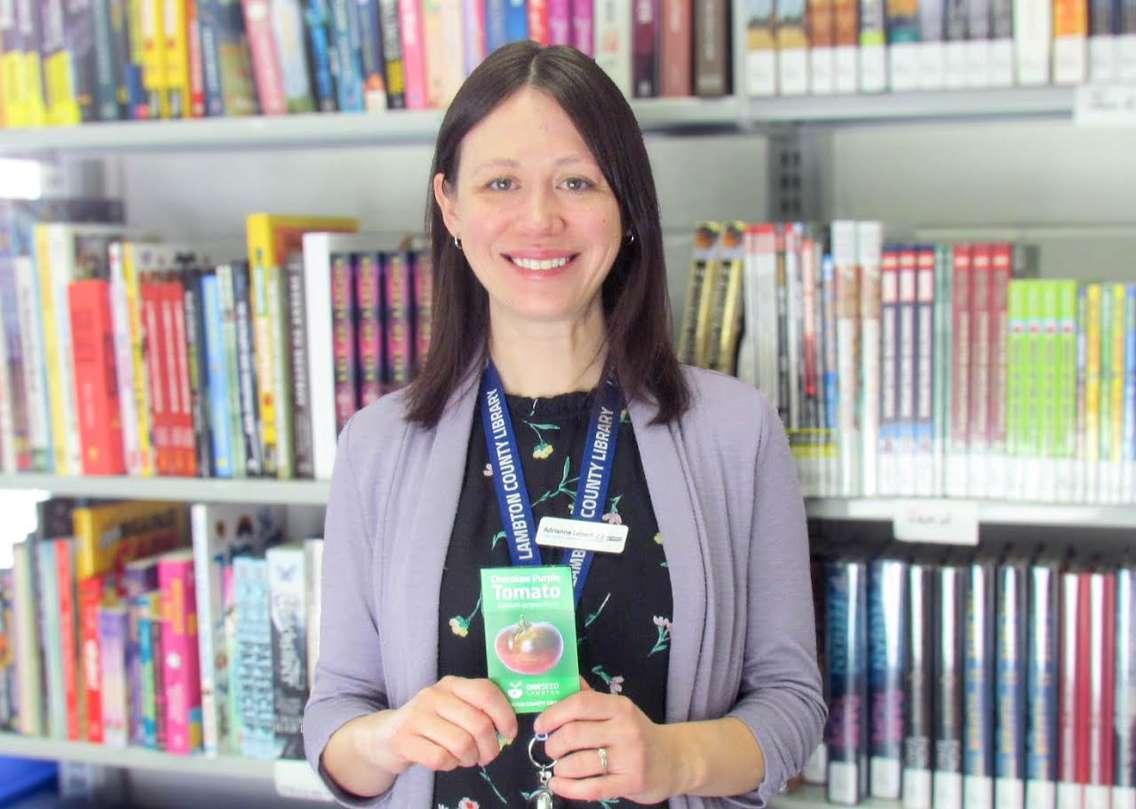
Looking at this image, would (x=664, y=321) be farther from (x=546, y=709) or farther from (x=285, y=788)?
(x=285, y=788)

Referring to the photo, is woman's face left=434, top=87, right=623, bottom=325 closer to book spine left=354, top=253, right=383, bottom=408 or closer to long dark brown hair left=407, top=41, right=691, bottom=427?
long dark brown hair left=407, top=41, right=691, bottom=427

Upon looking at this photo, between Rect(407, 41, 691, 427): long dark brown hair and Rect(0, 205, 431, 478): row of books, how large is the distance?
0.30m

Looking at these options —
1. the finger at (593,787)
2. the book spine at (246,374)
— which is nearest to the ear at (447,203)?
the book spine at (246,374)

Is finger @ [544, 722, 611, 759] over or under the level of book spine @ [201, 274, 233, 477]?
under

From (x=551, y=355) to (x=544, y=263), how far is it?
5.8 inches

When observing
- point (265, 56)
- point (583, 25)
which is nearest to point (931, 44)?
point (583, 25)

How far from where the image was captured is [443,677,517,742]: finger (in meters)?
1.37

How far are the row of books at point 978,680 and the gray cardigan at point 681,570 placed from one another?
0.94ft

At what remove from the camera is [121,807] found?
106 inches

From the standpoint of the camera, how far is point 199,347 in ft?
6.77

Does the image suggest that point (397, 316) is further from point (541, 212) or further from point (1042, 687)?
point (1042, 687)

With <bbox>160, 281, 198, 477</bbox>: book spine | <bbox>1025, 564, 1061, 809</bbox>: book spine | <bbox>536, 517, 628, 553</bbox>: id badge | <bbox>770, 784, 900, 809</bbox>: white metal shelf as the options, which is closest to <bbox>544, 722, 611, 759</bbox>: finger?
<bbox>536, 517, 628, 553</bbox>: id badge

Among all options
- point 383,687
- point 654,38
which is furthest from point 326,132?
point 383,687

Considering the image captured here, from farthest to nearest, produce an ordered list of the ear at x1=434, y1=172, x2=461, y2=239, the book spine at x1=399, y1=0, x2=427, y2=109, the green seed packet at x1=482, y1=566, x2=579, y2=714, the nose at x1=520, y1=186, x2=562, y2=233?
the book spine at x1=399, y1=0, x2=427, y2=109
the ear at x1=434, y1=172, x2=461, y2=239
the nose at x1=520, y1=186, x2=562, y2=233
the green seed packet at x1=482, y1=566, x2=579, y2=714
